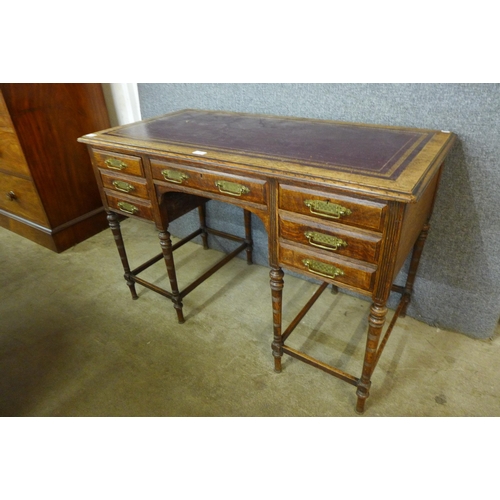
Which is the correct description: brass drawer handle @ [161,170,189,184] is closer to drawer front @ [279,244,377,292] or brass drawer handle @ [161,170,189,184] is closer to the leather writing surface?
the leather writing surface

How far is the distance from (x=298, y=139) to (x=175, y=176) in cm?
49

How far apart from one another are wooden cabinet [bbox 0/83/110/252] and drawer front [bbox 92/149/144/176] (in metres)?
0.89

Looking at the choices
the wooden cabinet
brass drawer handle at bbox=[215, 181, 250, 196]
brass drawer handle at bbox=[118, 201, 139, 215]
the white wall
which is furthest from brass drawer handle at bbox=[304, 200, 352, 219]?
the wooden cabinet

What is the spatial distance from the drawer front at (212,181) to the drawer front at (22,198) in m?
1.37

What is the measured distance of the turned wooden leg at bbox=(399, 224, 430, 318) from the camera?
61.8 inches

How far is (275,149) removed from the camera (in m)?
1.32

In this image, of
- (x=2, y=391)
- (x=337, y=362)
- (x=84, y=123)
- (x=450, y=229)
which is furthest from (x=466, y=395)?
(x=84, y=123)

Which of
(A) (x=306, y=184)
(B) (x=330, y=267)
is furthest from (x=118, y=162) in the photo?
(B) (x=330, y=267)

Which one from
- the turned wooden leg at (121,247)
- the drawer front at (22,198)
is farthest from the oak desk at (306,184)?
the drawer front at (22,198)

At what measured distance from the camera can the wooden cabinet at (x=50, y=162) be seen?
87.5 inches

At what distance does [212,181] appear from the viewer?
137 cm

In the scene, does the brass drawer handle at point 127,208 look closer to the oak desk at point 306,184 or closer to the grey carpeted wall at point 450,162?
the oak desk at point 306,184

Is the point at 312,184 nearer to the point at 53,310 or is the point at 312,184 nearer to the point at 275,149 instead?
the point at 275,149

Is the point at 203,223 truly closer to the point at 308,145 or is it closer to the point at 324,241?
the point at 308,145
